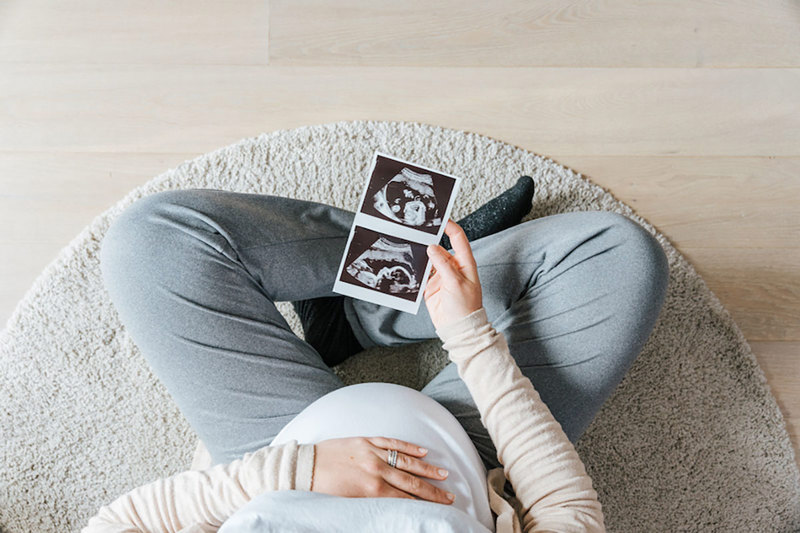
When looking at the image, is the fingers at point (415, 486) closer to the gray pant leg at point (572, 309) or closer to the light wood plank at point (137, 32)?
the gray pant leg at point (572, 309)

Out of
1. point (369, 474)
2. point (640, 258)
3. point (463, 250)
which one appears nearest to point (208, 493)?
point (369, 474)

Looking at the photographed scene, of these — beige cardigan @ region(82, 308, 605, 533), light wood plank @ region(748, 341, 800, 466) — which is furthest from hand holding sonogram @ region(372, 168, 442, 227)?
light wood plank @ region(748, 341, 800, 466)

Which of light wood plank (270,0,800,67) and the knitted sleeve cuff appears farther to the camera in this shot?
light wood plank (270,0,800,67)

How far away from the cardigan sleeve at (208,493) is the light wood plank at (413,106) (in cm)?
75

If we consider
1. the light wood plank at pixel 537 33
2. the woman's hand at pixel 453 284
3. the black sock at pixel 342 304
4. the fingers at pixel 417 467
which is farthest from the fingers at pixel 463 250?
the light wood plank at pixel 537 33

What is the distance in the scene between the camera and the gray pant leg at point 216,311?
0.78 metres

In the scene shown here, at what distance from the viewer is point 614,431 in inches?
42.6

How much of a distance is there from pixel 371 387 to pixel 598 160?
75cm

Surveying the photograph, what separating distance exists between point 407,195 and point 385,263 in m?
0.11

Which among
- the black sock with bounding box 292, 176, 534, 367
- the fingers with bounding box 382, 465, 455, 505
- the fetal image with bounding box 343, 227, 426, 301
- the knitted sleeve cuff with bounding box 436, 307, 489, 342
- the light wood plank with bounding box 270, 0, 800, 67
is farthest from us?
the light wood plank with bounding box 270, 0, 800, 67

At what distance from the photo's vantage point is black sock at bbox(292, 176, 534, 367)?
1.02 metres

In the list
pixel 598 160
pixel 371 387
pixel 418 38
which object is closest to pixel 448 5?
pixel 418 38

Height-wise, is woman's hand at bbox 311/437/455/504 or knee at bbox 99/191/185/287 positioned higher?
knee at bbox 99/191/185/287

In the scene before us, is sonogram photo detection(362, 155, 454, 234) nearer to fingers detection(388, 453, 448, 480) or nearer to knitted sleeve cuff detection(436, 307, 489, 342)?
knitted sleeve cuff detection(436, 307, 489, 342)
